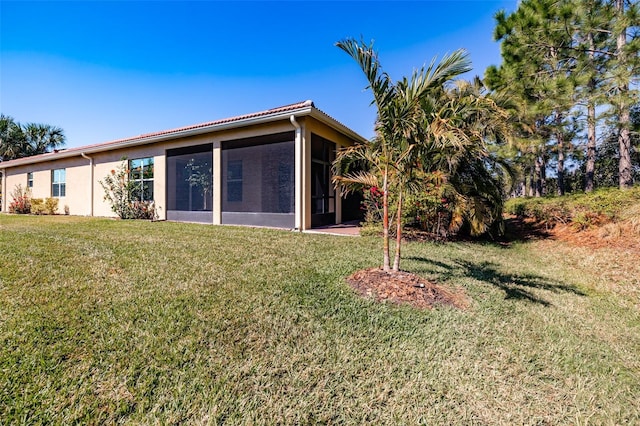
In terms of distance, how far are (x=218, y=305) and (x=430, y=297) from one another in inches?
104

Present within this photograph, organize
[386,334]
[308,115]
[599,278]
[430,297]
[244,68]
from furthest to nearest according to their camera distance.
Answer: [244,68], [308,115], [599,278], [430,297], [386,334]

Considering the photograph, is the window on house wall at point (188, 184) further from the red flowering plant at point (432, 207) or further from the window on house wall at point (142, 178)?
the red flowering plant at point (432, 207)

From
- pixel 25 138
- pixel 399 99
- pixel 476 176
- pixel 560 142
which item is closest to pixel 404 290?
pixel 399 99

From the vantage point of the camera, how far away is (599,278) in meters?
5.18

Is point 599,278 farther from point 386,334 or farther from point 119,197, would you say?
point 119,197

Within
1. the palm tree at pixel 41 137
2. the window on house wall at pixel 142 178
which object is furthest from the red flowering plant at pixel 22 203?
the palm tree at pixel 41 137

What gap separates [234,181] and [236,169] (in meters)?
0.63

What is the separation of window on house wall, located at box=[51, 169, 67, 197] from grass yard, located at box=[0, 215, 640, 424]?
13.9 m

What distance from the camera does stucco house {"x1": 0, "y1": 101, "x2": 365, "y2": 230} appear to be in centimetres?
895

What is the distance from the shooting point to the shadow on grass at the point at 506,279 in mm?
4211

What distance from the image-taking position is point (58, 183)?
1531 centimetres

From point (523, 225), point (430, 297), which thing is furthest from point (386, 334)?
point (523, 225)

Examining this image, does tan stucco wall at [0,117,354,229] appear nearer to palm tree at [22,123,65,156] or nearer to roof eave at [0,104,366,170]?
roof eave at [0,104,366,170]

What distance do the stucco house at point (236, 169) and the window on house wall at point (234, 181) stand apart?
45mm
